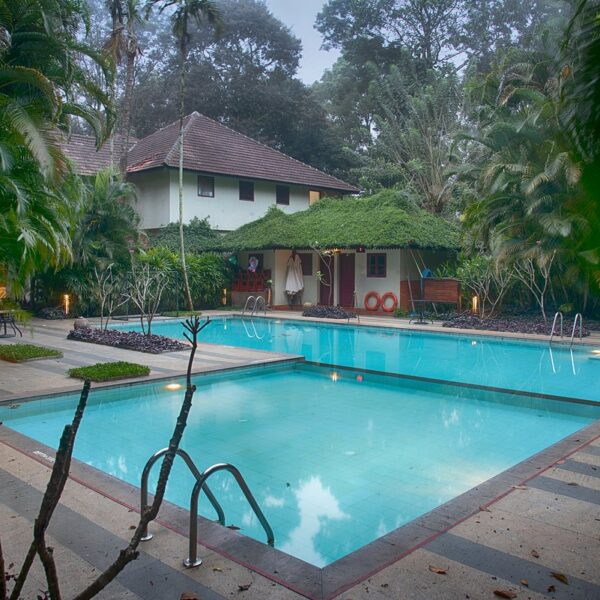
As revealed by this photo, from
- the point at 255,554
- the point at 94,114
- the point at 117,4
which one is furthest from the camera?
the point at 117,4

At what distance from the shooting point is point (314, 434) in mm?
7215

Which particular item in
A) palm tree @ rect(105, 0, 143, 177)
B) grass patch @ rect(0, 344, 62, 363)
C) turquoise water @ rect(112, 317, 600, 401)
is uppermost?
palm tree @ rect(105, 0, 143, 177)

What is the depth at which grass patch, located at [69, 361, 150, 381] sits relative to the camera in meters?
8.82

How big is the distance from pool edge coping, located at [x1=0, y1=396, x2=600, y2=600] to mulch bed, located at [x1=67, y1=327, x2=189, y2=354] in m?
6.68

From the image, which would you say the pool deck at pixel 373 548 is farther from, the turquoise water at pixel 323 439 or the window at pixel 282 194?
the window at pixel 282 194

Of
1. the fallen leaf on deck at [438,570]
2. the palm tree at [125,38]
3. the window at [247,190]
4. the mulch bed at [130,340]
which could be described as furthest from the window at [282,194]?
the fallen leaf on deck at [438,570]

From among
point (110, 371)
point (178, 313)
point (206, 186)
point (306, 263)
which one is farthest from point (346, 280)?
point (110, 371)

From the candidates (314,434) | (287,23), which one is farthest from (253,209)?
(314,434)

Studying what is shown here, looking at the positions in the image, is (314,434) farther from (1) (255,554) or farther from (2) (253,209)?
(2) (253,209)

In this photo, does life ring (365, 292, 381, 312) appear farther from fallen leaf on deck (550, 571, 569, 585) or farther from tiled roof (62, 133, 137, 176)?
fallen leaf on deck (550, 571, 569, 585)

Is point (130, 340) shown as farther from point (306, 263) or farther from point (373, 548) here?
point (306, 263)

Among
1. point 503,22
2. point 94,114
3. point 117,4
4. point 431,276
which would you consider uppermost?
point 503,22

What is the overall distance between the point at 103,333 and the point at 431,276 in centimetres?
1120

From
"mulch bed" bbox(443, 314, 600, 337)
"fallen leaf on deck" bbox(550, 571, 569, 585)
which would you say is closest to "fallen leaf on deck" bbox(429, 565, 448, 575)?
"fallen leaf on deck" bbox(550, 571, 569, 585)
